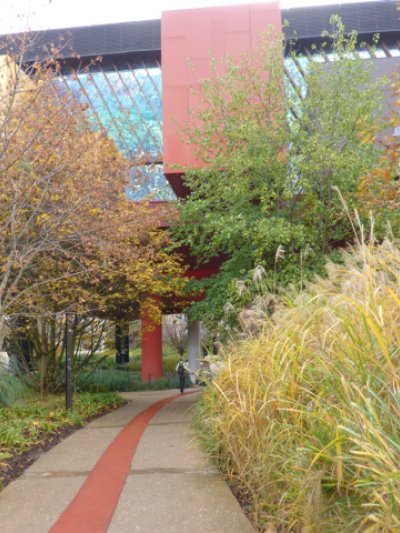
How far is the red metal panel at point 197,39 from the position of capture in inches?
674

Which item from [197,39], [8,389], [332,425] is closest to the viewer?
[332,425]

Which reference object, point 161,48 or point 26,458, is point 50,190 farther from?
point 161,48

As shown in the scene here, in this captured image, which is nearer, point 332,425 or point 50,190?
point 332,425

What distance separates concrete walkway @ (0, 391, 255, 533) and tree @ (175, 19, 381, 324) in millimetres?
4195

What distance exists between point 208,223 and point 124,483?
20.9 feet

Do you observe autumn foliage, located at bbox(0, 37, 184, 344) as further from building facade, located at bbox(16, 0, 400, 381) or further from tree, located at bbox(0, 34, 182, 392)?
building facade, located at bbox(16, 0, 400, 381)

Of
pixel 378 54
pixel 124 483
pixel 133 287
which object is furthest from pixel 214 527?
pixel 378 54

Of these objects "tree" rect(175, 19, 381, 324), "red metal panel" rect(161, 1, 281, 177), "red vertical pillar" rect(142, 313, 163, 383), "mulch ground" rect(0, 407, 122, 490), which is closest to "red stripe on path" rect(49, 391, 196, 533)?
"mulch ground" rect(0, 407, 122, 490)

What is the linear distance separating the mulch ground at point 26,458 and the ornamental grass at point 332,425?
246 cm

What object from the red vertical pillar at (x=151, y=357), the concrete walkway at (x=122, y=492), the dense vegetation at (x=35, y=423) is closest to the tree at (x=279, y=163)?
the dense vegetation at (x=35, y=423)

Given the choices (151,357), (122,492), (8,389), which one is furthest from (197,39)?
(122,492)

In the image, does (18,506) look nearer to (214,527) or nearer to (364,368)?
(214,527)

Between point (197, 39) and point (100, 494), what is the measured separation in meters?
15.2

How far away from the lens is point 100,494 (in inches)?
212
